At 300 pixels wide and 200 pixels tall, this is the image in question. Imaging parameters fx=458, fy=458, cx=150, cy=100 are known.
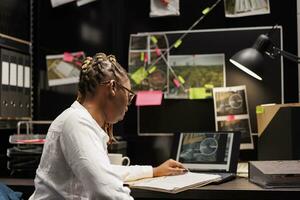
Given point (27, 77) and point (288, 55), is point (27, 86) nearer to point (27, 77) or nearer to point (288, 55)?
point (27, 77)

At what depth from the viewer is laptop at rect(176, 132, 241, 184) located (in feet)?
5.79

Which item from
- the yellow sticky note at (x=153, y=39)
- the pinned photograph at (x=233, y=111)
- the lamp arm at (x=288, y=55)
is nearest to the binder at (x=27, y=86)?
the yellow sticky note at (x=153, y=39)

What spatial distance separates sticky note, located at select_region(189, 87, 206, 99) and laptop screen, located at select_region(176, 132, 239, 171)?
12.3 inches

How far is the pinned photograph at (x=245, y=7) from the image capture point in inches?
84.6

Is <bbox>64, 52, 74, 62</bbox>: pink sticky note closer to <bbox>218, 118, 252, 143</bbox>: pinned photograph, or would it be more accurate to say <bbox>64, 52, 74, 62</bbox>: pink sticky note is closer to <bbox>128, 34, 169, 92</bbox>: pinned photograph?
<bbox>128, 34, 169, 92</bbox>: pinned photograph

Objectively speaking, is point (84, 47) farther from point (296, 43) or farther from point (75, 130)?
point (75, 130)

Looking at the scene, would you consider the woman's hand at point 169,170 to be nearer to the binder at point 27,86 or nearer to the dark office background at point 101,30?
the dark office background at point 101,30

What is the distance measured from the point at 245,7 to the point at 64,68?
3.09 ft

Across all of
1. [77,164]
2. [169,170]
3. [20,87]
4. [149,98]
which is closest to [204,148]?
[169,170]

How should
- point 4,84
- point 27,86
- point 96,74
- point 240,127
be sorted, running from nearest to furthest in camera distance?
point 96,74
point 4,84
point 240,127
point 27,86

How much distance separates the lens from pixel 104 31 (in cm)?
232

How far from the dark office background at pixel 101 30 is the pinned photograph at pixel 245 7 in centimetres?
3

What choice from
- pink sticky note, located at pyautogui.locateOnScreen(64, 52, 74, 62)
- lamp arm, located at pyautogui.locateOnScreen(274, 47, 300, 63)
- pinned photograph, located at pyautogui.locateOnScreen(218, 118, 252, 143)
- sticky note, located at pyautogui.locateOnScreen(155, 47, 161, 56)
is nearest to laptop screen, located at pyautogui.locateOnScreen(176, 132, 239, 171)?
pinned photograph, located at pyautogui.locateOnScreen(218, 118, 252, 143)

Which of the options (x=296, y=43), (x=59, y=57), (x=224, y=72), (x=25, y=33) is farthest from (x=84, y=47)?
(x=296, y=43)
